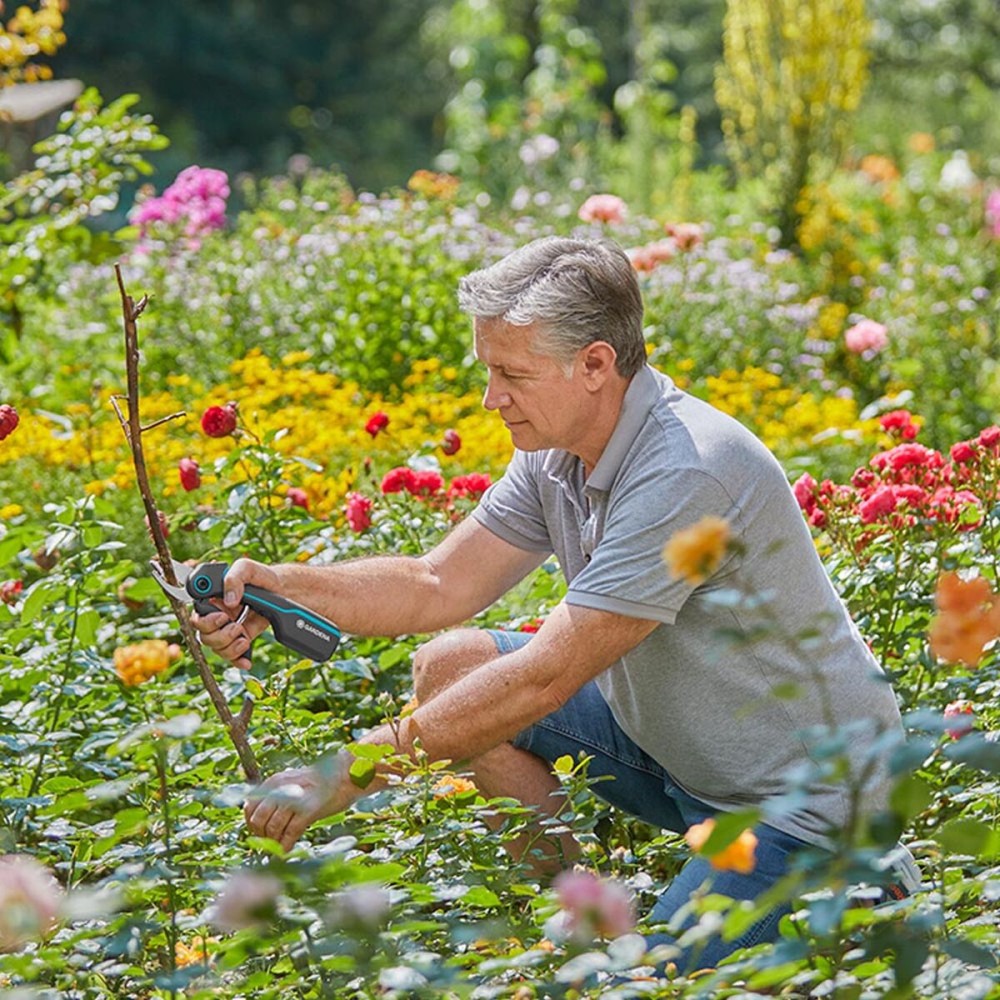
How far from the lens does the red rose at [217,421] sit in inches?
109

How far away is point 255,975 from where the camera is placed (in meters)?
1.79

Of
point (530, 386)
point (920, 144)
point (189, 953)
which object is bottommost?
point (189, 953)

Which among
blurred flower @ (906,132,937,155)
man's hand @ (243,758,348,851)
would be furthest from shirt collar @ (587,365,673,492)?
blurred flower @ (906,132,937,155)

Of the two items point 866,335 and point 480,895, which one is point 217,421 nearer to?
point 480,895

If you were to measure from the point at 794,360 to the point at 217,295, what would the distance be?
6.78ft

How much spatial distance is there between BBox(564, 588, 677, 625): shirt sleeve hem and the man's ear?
0.32 metres

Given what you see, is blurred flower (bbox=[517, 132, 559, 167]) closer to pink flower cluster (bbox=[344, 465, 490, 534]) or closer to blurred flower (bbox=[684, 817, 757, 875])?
pink flower cluster (bbox=[344, 465, 490, 534])

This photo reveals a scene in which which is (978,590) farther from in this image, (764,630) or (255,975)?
(255,975)

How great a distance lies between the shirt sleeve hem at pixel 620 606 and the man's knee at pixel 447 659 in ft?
1.40

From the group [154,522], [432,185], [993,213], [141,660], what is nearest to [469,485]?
[154,522]

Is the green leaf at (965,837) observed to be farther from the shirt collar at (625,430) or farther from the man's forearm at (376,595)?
the man's forearm at (376,595)

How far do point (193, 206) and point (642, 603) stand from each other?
4265 mm

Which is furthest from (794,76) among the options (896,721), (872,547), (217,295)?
(896,721)

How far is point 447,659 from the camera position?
2.58m
